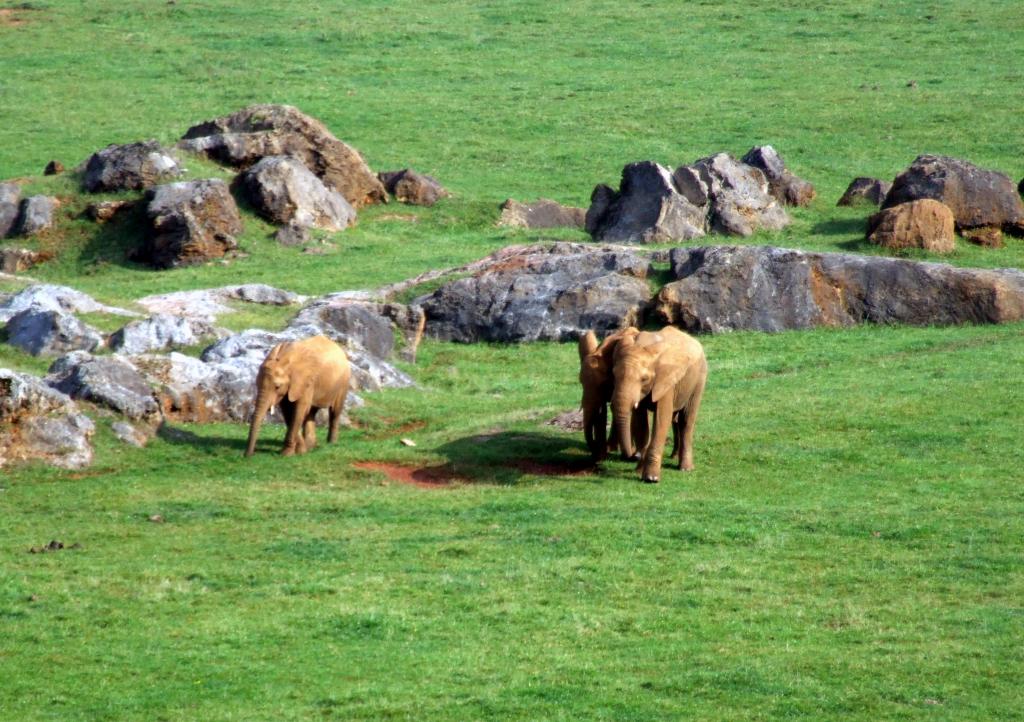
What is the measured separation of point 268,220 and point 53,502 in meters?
25.2

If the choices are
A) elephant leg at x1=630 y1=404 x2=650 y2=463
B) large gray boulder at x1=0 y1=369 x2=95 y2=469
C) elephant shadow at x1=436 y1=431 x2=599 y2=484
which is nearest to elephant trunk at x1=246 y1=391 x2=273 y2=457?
large gray boulder at x1=0 y1=369 x2=95 y2=469

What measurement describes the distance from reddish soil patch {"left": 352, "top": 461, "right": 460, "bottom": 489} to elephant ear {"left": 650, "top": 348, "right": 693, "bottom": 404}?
361cm

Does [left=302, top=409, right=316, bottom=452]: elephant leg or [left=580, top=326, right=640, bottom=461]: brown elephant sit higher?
[left=580, top=326, right=640, bottom=461]: brown elephant

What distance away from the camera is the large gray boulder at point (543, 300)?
39.1 m

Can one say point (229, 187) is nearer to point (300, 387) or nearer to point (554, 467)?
point (300, 387)

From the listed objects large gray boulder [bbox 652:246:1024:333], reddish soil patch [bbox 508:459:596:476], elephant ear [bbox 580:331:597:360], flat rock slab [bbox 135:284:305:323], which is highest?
elephant ear [bbox 580:331:597:360]

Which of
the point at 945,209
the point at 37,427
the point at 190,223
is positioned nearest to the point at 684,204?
the point at 945,209

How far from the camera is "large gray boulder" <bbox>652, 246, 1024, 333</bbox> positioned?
38.3 m

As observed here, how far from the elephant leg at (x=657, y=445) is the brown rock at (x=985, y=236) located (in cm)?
2218

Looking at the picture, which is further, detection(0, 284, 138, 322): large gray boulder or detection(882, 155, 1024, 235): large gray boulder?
detection(882, 155, 1024, 235): large gray boulder

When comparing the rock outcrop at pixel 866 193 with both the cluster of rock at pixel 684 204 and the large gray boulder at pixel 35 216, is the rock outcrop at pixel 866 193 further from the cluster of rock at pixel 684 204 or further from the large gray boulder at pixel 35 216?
the large gray boulder at pixel 35 216

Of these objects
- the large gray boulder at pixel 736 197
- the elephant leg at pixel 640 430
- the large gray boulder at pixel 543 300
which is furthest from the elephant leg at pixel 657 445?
the large gray boulder at pixel 736 197

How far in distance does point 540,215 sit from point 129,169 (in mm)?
13072

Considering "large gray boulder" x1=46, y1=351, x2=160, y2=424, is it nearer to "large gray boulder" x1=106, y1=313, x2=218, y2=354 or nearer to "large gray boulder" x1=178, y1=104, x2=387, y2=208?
"large gray boulder" x1=106, y1=313, x2=218, y2=354
